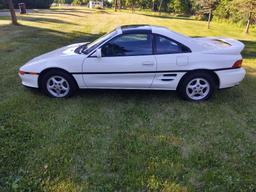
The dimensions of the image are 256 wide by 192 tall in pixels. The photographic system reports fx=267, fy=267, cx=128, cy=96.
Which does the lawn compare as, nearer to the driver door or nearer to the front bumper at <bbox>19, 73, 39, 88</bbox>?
the front bumper at <bbox>19, 73, 39, 88</bbox>

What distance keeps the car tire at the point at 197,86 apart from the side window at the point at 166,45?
1.94 ft

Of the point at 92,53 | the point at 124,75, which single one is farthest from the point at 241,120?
the point at 92,53

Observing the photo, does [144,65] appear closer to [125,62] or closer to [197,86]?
[125,62]

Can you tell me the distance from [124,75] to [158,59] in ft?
2.46

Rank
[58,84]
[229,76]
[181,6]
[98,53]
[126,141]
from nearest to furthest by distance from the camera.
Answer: [126,141], [98,53], [229,76], [58,84], [181,6]

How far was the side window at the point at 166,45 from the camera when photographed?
5.35 metres

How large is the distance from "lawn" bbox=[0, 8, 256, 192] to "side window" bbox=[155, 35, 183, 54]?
108 cm

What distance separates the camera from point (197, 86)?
5531 mm

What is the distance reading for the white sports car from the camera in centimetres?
533

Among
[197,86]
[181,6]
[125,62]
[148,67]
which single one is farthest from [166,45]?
[181,6]

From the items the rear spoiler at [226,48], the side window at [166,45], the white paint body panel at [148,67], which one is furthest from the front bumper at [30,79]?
the rear spoiler at [226,48]

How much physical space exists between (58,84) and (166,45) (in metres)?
2.36

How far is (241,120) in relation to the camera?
5012mm

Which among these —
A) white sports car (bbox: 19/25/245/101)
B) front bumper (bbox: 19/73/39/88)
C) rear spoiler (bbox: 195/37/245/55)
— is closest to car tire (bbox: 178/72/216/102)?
white sports car (bbox: 19/25/245/101)
